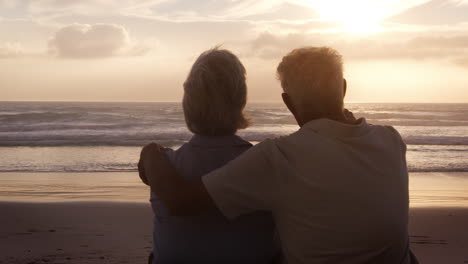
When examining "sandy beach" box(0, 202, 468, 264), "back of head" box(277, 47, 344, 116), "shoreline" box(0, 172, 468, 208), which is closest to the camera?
"back of head" box(277, 47, 344, 116)

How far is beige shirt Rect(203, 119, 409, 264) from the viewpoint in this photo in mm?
1781

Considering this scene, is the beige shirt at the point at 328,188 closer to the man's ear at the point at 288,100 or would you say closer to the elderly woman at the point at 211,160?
the man's ear at the point at 288,100

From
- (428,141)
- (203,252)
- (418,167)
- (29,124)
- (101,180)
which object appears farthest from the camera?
(29,124)

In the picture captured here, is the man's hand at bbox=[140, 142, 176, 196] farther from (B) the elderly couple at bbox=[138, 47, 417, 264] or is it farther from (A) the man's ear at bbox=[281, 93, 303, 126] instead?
(A) the man's ear at bbox=[281, 93, 303, 126]

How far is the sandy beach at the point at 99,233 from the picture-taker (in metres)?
4.93

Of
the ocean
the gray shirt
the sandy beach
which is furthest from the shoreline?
the gray shirt

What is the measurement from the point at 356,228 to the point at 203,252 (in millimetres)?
688

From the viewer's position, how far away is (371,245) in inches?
71.3

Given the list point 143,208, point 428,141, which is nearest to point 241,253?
point 143,208

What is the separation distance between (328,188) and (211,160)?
58 centimetres

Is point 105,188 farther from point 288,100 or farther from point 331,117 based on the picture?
point 331,117

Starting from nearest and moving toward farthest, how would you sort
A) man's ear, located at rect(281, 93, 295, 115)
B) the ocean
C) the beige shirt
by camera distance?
the beige shirt → man's ear, located at rect(281, 93, 295, 115) → the ocean

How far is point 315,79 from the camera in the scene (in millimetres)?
1882

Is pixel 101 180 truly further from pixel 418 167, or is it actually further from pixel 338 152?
pixel 338 152
